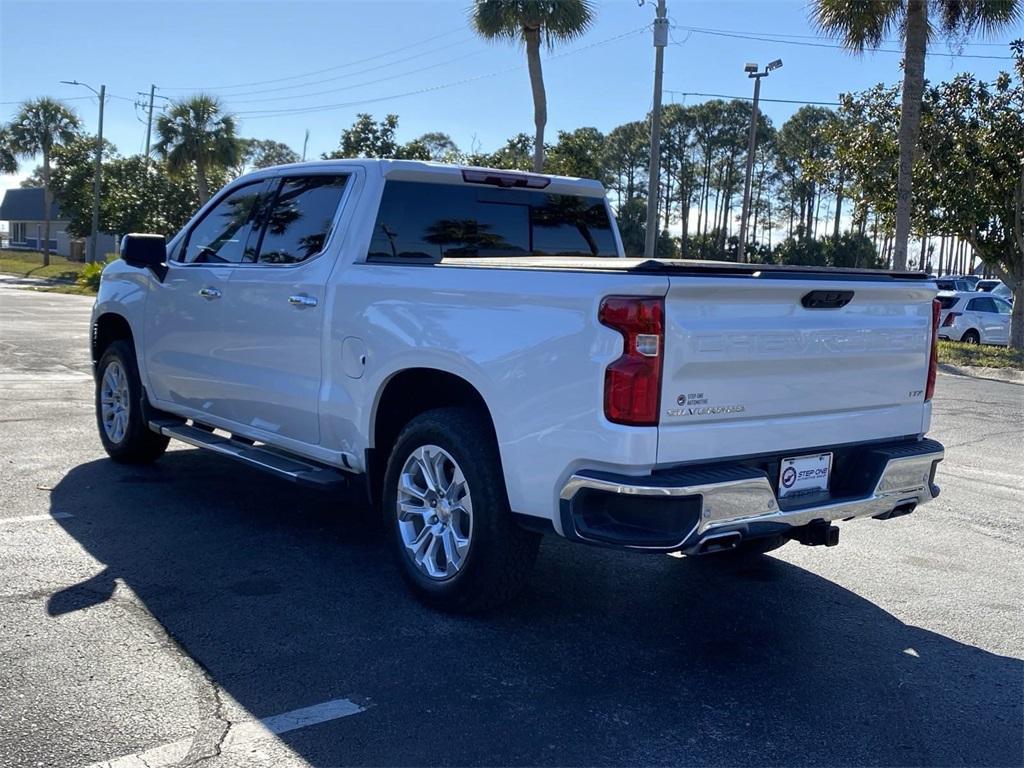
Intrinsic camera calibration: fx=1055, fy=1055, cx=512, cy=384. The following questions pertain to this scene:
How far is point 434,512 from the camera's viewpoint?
15.7ft

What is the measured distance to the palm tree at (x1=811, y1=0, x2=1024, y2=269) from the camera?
60.1 ft

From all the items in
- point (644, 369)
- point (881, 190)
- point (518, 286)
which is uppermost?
point (881, 190)

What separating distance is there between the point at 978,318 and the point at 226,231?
21.4 meters

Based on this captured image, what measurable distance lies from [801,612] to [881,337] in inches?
52.9

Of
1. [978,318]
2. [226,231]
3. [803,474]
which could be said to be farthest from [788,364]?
[978,318]

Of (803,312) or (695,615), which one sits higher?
(803,312)

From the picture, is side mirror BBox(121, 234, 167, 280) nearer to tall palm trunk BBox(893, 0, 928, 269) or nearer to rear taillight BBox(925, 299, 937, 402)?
rear taillight BBox(925, 299, 937, 402)

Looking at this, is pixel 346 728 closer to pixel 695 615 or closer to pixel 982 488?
pixel 695 615

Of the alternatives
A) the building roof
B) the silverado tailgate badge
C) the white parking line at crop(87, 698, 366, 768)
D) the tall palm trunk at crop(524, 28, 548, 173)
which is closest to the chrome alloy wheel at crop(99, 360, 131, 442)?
the white parking line at crop(87, 698, 366, 768)

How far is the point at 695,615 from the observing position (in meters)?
4.86

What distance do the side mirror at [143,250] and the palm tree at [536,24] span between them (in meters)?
19.1

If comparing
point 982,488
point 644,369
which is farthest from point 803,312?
point 982,488

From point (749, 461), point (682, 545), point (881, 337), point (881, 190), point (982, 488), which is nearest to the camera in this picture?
point (682, 545)

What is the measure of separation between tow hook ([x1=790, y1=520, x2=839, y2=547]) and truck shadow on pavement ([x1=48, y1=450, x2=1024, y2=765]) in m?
0.46
